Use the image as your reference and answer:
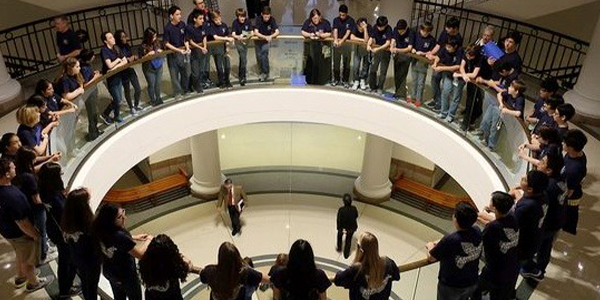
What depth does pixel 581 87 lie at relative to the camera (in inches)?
337

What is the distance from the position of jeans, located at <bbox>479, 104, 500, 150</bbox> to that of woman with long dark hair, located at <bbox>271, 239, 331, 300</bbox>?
4413 millimetres

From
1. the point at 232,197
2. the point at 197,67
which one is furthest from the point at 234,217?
the point at 197,67

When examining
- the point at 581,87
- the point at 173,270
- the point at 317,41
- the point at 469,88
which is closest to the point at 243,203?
the point at 317,41

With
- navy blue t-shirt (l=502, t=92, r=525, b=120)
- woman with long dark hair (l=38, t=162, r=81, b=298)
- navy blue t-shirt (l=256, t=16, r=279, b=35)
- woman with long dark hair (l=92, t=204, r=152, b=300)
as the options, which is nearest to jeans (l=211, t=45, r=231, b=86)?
navy blue t-shirt (l=256, t=16, r=279, b=35)

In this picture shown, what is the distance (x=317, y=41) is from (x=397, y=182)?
567cm

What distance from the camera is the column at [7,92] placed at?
332 inches

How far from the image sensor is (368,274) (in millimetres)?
3877

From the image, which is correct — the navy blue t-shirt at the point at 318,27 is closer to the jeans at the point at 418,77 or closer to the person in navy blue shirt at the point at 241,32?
the person in navy blue shirt at the point at 241,32

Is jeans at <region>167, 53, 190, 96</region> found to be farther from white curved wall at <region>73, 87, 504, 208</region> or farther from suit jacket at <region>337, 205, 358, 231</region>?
suit jacket at <region>337, 205, 358, 231</region>

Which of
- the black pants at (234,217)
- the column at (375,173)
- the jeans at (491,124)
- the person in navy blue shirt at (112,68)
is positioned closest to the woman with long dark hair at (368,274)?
the jeans at (491,124)

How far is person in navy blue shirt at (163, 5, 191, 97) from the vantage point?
8.46m

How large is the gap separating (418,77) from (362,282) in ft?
17.8

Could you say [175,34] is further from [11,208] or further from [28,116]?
[11,208]

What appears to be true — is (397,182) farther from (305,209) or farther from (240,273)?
(240,273)
